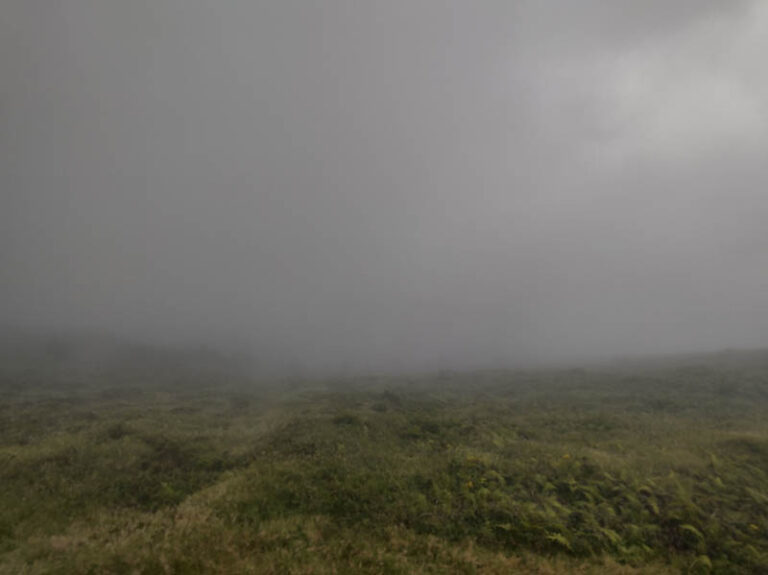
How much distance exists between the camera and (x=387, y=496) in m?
12.2

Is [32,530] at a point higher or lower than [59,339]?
lower

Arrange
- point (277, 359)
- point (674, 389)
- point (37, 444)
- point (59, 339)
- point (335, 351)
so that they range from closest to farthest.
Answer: point (37, 444) → point (674, 389) → point (59, 339) → point (277, 359) → point (335, 351)

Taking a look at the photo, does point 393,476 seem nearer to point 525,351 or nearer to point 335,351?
point 335,351

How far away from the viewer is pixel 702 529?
34.1 feet

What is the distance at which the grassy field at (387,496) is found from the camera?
354 inches

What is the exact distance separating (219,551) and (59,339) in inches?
3816

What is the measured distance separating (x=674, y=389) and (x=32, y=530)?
153 feet

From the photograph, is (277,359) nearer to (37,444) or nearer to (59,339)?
(59,339)

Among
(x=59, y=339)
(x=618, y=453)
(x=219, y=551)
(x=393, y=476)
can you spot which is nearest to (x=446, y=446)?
(x=393, y=476)

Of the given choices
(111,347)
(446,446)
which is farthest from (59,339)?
(446,446)

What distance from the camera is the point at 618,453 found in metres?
16.3

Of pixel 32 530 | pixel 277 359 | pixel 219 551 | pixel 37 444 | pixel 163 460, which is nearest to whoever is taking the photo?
pixel 219 551

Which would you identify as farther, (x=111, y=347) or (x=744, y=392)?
(x=111, y=347)

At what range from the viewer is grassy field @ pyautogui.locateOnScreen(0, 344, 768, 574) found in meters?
8.98
